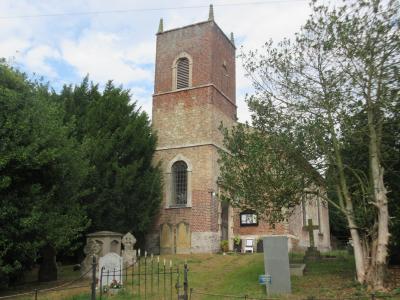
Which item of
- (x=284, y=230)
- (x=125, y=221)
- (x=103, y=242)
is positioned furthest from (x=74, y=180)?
(x=284, y=230)

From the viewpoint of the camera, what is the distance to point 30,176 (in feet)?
43.0

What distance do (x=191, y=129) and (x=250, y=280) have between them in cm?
1226

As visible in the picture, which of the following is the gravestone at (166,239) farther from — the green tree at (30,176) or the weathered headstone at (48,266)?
the green tree at (30,176)

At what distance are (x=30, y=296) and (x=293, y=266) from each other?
28.3 ft

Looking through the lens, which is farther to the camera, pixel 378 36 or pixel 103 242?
pixel 103 242

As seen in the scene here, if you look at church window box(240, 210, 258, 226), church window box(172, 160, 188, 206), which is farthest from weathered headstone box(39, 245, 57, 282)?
church window box(240, 210, 258, 226)

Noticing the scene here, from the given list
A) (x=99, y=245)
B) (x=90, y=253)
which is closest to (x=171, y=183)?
(x=99, y=245)

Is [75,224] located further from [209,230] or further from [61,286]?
[209,230]

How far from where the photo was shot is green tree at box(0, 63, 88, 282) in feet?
38.8

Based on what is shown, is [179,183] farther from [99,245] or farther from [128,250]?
[99,245]

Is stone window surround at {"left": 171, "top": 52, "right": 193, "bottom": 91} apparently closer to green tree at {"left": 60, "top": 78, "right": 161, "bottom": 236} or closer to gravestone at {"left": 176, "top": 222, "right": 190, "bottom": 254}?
green tree at {"left": 60, "top": 78, "right": 161, "bottom": 236}

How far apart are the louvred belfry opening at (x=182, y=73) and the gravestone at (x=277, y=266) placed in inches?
593

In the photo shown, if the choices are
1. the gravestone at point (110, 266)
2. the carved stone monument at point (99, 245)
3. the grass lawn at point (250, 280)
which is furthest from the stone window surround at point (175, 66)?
the gravestone at point (110, 266)

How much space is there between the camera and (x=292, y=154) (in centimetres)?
1317
